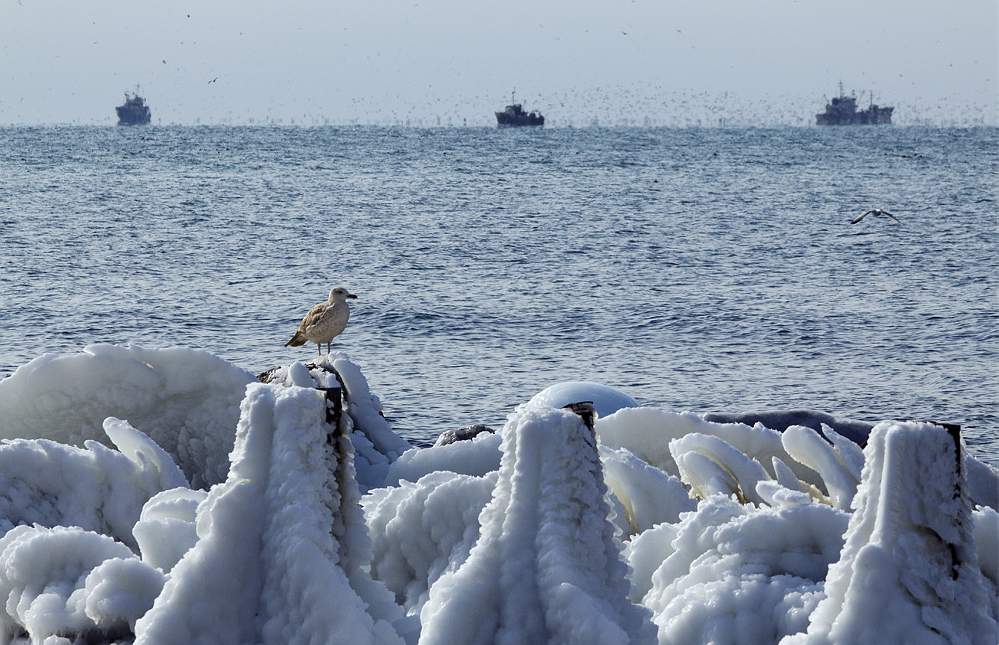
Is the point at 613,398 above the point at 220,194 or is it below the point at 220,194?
above

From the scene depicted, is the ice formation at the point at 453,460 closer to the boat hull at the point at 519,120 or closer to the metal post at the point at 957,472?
the metal post at the point at 957,472

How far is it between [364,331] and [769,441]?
20.2m

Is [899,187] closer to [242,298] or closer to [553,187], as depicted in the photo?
[553,187]

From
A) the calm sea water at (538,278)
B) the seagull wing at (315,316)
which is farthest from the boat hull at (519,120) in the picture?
the seagull wing at (315,316)

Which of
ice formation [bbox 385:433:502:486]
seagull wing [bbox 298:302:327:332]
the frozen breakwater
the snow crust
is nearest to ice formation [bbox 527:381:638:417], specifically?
ice formation [bbox 385:433:502:486]

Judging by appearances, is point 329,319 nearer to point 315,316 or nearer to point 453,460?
point 315,316

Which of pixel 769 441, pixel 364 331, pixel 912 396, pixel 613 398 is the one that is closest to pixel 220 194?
pixel 364 331

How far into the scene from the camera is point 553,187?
6288 cm

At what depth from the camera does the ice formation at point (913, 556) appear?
3830mm

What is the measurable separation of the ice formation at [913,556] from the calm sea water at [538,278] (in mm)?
14227

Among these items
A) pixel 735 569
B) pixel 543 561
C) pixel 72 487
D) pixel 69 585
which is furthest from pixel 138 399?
pixel 543 561

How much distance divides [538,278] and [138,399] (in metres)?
27.1

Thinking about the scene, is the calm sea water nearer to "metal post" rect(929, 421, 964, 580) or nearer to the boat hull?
"metal post" rect(929, 421, 964, 580)

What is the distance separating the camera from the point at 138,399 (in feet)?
23.4
